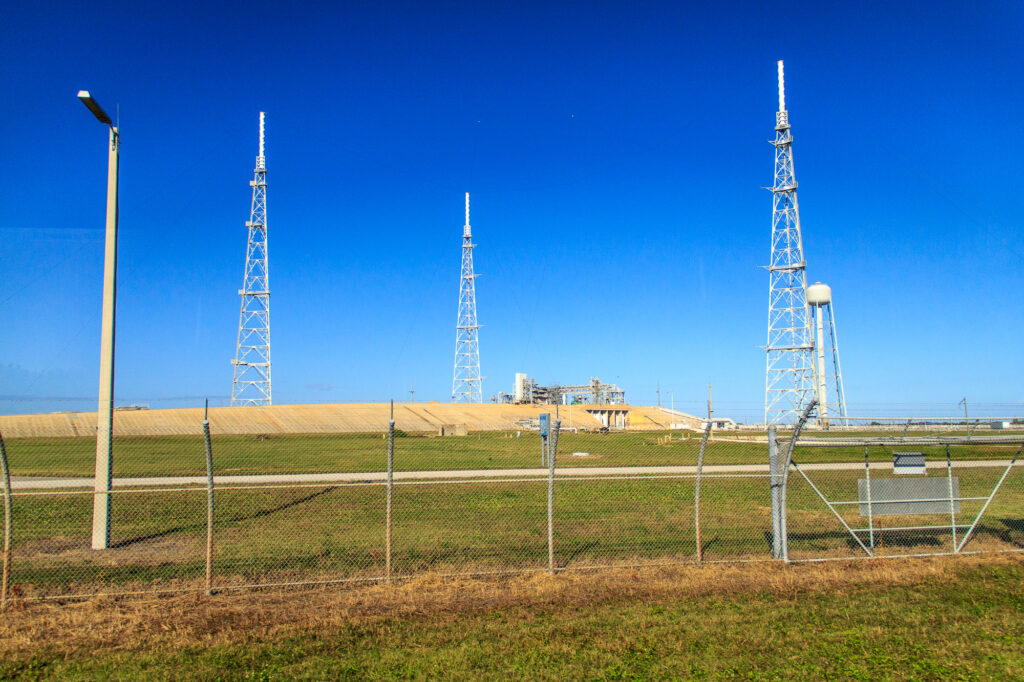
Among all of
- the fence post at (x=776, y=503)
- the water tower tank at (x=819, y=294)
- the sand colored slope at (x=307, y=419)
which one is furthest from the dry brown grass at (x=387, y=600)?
the water tower tank at (x=819, y=294)

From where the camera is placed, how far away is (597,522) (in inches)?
574

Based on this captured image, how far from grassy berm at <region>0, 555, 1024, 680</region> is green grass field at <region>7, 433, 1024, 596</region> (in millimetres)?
1148

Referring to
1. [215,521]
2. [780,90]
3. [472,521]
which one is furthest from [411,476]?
[780,90]

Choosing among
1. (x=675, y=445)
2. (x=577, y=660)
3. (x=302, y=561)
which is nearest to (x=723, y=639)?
(x=577, y=660)

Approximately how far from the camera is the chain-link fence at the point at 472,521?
10.3 m

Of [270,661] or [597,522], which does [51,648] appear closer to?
[270,661]

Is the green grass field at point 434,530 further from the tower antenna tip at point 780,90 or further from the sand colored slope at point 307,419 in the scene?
the tower antenna tip at point 780,90

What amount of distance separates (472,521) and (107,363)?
25.1 feet

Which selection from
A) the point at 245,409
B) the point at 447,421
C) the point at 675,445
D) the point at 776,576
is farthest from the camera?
the point at 447,421

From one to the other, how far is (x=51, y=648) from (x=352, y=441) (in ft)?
126

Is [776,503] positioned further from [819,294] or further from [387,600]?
[819,294]

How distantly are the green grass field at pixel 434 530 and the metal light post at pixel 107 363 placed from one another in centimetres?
50

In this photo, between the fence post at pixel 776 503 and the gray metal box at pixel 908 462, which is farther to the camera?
the gray metal box at pixel 908 462

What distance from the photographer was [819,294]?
228ft
